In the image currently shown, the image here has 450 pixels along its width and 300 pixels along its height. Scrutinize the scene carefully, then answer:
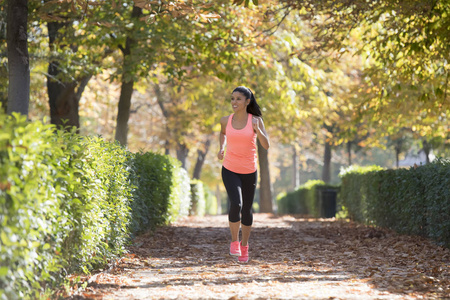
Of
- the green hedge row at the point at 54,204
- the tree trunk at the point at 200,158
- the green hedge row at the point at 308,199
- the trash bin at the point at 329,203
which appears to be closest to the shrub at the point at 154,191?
the green hedge row at the point at 54,204

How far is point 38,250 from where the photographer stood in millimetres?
4371

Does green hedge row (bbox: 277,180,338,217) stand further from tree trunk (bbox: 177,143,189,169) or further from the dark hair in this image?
the dark hair

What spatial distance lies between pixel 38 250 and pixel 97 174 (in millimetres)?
1856

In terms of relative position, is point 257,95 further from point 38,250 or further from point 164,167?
point 38,250

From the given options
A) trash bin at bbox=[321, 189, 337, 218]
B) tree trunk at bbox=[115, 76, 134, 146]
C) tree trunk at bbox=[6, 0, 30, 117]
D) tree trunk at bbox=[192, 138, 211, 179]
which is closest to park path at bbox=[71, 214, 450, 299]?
tree trunk at bbox=[6, 0, 30, 117]

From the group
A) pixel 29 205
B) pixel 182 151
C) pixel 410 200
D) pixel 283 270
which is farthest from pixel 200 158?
pixel 29 205

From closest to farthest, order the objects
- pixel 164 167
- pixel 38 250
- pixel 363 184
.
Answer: pixel 38 250 → pixel 164 167 → pixel 363 184

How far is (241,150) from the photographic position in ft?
23.6

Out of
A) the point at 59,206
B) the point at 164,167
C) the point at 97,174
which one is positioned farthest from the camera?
the point at 164,167

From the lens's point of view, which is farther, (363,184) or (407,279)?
(363,184)

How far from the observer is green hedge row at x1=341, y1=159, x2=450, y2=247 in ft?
27.5

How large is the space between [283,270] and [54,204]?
3.29 meters

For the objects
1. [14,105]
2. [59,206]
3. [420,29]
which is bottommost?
[59,206]

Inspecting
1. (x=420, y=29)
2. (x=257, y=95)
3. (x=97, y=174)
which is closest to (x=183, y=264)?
(x=97, y=174)
